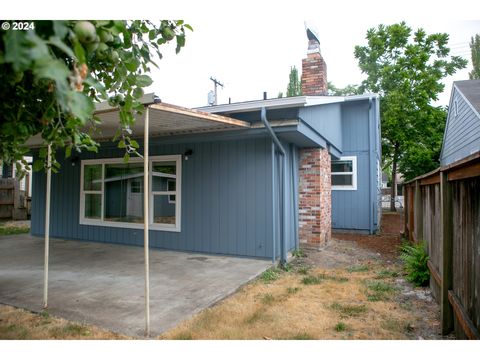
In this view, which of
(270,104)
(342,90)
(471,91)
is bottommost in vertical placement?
(270,104)

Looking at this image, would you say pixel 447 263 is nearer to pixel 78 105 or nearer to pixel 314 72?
pixel 78 105

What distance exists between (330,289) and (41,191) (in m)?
7.67

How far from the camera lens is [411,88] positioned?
52.7ft

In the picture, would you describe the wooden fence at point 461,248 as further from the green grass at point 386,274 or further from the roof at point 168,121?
the roof at point 168,121

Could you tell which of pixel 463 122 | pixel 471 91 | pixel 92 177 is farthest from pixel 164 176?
pixel 471 91

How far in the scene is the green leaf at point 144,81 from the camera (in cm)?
191

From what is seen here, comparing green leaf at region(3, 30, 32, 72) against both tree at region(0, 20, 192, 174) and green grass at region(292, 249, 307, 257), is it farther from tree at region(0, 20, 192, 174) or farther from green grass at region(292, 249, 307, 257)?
green grass at region(292, 249, 307, 257)

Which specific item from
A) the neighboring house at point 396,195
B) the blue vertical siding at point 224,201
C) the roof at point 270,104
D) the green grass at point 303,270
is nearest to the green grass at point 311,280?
the green grass at point 303,270

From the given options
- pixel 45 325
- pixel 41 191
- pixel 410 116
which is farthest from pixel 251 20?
pixel 410 116

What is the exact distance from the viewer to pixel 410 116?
51.7ft

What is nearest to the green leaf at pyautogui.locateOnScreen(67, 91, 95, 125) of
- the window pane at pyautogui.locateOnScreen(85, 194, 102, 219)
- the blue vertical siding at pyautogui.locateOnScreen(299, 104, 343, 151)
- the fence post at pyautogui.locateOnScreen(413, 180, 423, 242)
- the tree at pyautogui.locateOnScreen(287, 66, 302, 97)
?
the blue vertical siding at pyautogui.locateOnScreen(299, 104, 343, 151)

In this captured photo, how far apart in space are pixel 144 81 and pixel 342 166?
928 centimetres

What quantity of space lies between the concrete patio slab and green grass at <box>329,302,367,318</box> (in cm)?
127

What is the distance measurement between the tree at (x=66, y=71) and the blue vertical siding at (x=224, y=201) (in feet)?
12.5
